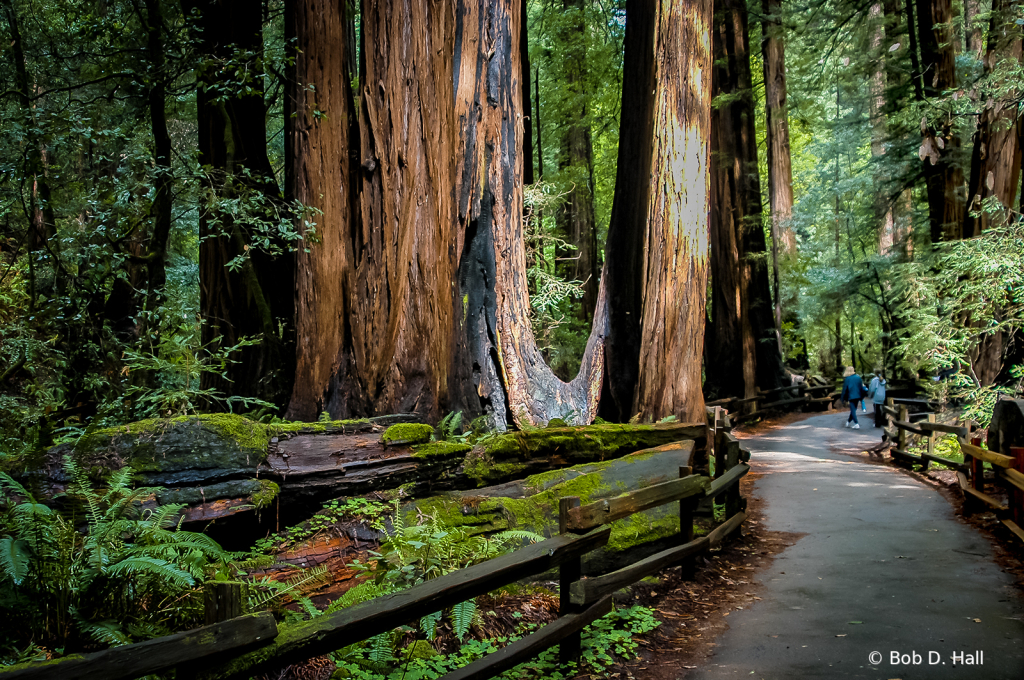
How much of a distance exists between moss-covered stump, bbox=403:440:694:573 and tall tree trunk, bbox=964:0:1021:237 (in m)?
9.07

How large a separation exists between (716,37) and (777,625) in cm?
1974

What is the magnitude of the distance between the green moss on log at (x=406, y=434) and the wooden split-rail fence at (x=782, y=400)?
1398 cm

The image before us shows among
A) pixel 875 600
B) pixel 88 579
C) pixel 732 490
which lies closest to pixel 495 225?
pixel 732 490

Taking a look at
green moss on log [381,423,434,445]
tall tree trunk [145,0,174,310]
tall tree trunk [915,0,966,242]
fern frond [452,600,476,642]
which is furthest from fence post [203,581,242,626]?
tall tree trunk [915,0,966,242]

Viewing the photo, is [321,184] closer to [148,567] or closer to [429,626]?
[429,626]

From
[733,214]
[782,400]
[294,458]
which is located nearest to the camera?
[294,458]

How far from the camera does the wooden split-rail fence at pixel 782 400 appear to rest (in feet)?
66.7

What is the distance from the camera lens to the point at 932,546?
740 cm

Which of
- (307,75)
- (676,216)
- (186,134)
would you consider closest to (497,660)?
(676,216)

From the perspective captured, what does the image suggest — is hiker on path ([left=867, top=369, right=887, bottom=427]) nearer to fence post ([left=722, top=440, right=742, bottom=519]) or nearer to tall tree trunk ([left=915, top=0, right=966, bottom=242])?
tall tree trunk ([left=915, top=0, right=966, bottom=242])

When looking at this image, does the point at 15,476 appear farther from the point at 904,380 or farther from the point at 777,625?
A: the point at 904,380

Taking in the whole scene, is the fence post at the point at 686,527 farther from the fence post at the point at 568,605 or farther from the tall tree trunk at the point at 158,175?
the tall tree trunk at the point at 158,175

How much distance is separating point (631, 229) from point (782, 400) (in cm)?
1905

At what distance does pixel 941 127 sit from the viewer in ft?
43.2
